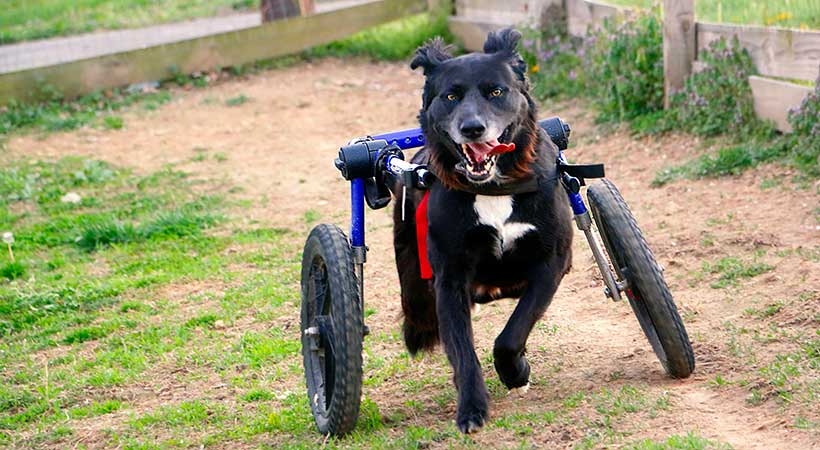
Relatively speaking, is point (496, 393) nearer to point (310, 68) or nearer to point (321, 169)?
point (321, 169)

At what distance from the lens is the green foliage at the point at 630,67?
873 cm

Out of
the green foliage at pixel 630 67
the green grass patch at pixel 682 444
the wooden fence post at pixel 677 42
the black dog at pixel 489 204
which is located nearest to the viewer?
the green grass patch at pixel 682 444

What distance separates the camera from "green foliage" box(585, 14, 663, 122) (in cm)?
873

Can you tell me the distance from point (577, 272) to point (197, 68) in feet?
24.2

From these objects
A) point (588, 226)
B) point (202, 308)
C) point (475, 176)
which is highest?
point (475, 176)

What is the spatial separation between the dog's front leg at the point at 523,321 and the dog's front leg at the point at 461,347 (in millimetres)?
127

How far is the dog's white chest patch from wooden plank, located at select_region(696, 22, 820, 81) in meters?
3.95

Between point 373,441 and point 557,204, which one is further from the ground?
point 557,204

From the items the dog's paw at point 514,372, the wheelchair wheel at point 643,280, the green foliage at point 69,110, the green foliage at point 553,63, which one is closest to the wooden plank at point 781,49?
the green foliage at point 553,63

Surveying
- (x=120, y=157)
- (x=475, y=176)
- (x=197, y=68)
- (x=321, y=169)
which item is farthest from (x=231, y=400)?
(x=197, y=68)

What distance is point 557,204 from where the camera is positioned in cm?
420

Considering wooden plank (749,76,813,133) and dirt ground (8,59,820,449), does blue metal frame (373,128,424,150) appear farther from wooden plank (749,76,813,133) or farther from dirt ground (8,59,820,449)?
wooden plank (749,76,813,133)

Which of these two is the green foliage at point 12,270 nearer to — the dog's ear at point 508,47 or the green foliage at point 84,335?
the green foliage at point 84,335

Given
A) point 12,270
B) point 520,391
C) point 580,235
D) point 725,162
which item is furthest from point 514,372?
point 12,270
